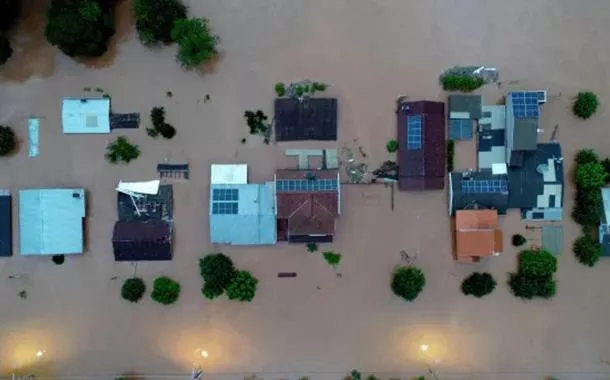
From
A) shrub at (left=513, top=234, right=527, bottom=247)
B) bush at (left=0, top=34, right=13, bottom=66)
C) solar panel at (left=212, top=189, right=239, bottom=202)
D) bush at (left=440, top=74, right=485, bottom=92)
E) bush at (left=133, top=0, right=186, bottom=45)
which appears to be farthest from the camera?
shrub at (left=513, top=234, right=527, bottom=247)

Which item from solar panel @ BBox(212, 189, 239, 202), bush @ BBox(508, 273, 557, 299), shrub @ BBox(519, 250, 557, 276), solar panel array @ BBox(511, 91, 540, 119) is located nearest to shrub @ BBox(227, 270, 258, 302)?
solar panel @ BBox(212, 189, 239, 202)

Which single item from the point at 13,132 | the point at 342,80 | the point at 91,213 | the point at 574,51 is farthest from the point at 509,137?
the point at 13,132

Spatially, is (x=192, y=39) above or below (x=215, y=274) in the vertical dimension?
above

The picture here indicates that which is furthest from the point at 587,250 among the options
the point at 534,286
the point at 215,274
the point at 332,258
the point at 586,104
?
the point at 215,274

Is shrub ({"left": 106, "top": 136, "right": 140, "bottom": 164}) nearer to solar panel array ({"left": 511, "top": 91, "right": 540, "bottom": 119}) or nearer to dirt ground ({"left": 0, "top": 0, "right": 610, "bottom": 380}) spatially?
dirt ground ({"left": 0, "top": 0, "right": 610, "bottom": 380})

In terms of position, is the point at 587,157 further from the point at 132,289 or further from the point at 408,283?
the point at 132,289

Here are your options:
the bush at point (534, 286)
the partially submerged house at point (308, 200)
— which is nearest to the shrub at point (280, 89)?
the partially submerged house at point (308, 200)

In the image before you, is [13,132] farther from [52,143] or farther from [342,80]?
[342,80]
